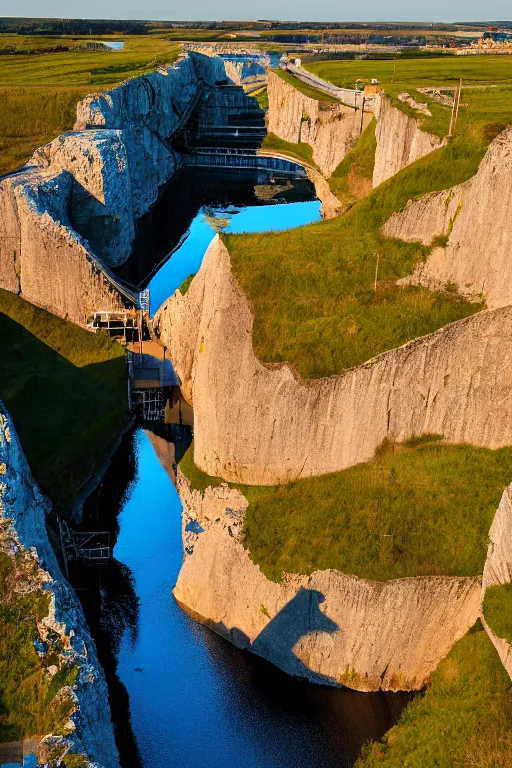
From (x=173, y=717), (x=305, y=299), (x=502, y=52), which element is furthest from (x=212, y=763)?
(x=502, y=52)

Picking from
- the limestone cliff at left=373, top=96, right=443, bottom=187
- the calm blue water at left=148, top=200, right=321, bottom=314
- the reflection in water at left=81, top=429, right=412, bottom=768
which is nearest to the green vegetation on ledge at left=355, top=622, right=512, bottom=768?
the reflection in water at left=81, top=429, right=412, bottom=768

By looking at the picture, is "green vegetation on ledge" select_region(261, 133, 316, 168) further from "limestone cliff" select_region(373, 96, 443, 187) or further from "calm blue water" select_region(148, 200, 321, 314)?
"limestone cliff" select_region(373, 96, 443, 187)

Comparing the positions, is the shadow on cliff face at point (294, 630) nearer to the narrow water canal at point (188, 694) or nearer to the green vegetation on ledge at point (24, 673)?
the narrow water canal at point (188, 694)

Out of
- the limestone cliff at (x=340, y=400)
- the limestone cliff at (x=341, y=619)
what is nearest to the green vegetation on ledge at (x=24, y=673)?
the limestone cliff at (x=341, y=619)

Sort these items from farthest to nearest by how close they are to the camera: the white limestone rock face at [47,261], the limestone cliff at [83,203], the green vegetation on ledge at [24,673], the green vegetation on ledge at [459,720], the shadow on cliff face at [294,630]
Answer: the limestone cliff at [83,203], the white limestone rock face at [47,261], the shadow on cliff face at [294,630], the green vegetation on ledge at [459,720], the green vegetation on ledge at [24,673]

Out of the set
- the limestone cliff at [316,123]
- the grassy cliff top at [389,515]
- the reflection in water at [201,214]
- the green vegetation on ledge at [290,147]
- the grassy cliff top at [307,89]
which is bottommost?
the reflection in water at [201,214]

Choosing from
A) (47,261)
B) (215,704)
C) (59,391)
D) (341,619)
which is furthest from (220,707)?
(47,261)
